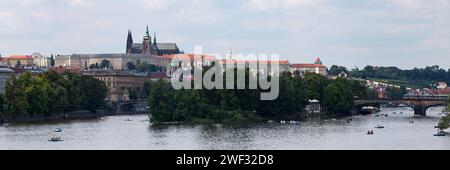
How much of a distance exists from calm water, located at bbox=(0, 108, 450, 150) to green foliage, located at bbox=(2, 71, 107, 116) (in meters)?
7.92

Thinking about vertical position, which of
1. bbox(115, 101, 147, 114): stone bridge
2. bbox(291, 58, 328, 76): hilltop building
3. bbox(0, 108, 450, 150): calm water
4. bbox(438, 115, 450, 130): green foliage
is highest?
bbox(291, 58, 328, 76): hilltop building

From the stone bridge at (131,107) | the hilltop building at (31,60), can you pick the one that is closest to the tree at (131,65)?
the hilltop building at (31,60)

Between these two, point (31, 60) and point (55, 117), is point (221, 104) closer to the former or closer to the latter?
point (55, 117)

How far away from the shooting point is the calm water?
1457 inches

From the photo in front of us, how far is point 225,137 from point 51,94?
84.0 feet

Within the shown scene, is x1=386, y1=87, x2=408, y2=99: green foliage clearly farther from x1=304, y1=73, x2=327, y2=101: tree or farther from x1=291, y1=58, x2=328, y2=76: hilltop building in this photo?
x1=304, y1=73, x2=327, y2=101: tree

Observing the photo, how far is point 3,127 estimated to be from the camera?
51875 mm

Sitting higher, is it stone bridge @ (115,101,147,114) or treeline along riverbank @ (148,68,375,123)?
treeline along riverbank @ (148,68,375,123)

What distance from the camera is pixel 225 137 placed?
41.6 metres

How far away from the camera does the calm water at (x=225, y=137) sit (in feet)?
121

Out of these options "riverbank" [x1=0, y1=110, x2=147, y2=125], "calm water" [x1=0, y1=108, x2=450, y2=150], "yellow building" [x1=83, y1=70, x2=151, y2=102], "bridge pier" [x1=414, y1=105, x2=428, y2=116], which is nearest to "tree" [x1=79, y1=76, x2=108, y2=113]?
"riverbank" [x1=0, y1=110, x2=147, y2=125]

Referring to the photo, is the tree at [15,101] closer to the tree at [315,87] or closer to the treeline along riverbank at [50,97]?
the treeline along riverbank at [50,97]

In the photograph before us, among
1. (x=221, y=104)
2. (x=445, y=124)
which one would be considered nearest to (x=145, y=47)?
(x=221, y=104)

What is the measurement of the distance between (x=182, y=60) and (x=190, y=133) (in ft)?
329
